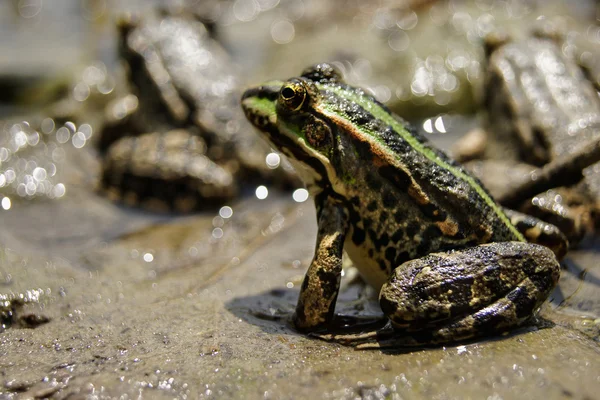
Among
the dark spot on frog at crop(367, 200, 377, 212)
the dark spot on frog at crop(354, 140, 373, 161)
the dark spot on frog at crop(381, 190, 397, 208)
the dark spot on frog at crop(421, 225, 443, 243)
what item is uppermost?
the dark spot on frog at crop(354, 140, 373, 161)

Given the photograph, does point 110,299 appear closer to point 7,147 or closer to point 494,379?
point 494,379

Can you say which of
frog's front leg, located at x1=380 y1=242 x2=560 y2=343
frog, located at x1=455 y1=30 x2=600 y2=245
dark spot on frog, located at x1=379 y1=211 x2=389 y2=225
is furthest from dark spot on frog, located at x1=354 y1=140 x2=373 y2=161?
frog, located at x1=455 y1=30 x2=600 y2=245

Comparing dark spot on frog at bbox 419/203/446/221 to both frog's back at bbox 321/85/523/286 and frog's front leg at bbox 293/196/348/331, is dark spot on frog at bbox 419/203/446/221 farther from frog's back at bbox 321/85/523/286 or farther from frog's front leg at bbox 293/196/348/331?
frog's front leg at bbox 293/196/348/331

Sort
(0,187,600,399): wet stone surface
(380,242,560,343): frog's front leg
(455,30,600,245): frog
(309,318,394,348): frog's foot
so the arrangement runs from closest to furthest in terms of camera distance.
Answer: (0,187,600,399): wet stone surface
(380,242,560,343): frog's front leg
(309,318,394,348): frog's foot
(455,30,600,245): frog

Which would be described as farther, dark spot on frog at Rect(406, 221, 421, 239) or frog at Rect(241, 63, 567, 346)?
dark spot on frog at Rect(406, 221, 421, 239)

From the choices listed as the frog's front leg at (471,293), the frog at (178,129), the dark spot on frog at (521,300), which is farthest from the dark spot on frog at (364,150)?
the frog at (178,129)

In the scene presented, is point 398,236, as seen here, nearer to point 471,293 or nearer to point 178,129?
point 471,293

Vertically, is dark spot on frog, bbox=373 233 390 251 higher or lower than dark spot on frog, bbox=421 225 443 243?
lower
